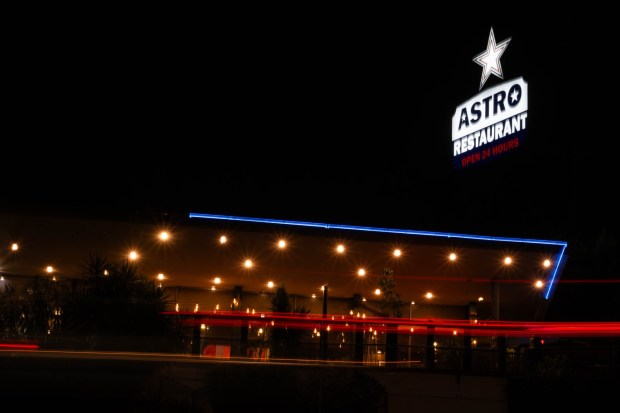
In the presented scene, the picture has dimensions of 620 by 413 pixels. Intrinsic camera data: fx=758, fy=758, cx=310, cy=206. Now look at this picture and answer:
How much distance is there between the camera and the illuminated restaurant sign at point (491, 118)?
2705cm

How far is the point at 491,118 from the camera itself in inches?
1112

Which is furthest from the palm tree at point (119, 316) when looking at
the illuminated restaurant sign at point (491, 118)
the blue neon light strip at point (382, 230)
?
the illuminated restaurant sign at point (491, 118)

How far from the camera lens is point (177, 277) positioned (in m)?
26.4

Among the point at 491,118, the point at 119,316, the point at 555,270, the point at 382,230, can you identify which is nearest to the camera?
the point at 119,316

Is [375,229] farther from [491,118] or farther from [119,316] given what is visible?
[491,118]

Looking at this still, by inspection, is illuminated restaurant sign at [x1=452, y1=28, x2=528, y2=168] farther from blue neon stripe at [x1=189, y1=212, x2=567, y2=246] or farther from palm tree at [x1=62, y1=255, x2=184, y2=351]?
palm tree at [x1=62, y1=255, x2=184, y2=351]

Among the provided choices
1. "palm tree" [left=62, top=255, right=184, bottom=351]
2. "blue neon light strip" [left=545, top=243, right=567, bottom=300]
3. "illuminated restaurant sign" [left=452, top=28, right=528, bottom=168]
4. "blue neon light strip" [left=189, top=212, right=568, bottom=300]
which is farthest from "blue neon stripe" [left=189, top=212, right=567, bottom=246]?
"illuminated restaurant sign" [left=452, top=28, right=528, bottom=168]

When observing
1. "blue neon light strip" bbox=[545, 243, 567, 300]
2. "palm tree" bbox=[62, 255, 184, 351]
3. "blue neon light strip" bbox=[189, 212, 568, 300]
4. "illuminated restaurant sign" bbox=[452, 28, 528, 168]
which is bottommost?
"palm tree" bbox=[62, 255, 184, 351]

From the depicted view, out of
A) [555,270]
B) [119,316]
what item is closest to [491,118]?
[555,270]

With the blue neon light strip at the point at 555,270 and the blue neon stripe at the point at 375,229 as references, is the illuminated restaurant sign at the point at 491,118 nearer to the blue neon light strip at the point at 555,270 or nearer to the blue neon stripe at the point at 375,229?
the blue neon light strip at the point at 555,270

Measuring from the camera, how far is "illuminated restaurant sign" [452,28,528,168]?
2705cm

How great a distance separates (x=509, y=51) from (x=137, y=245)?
1636 centimetres

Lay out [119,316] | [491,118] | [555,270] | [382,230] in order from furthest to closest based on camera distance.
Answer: [491,118], [555,270], [382,230], [119,316]

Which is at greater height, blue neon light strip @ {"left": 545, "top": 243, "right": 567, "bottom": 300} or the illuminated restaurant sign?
the illuminated restaurant sign
